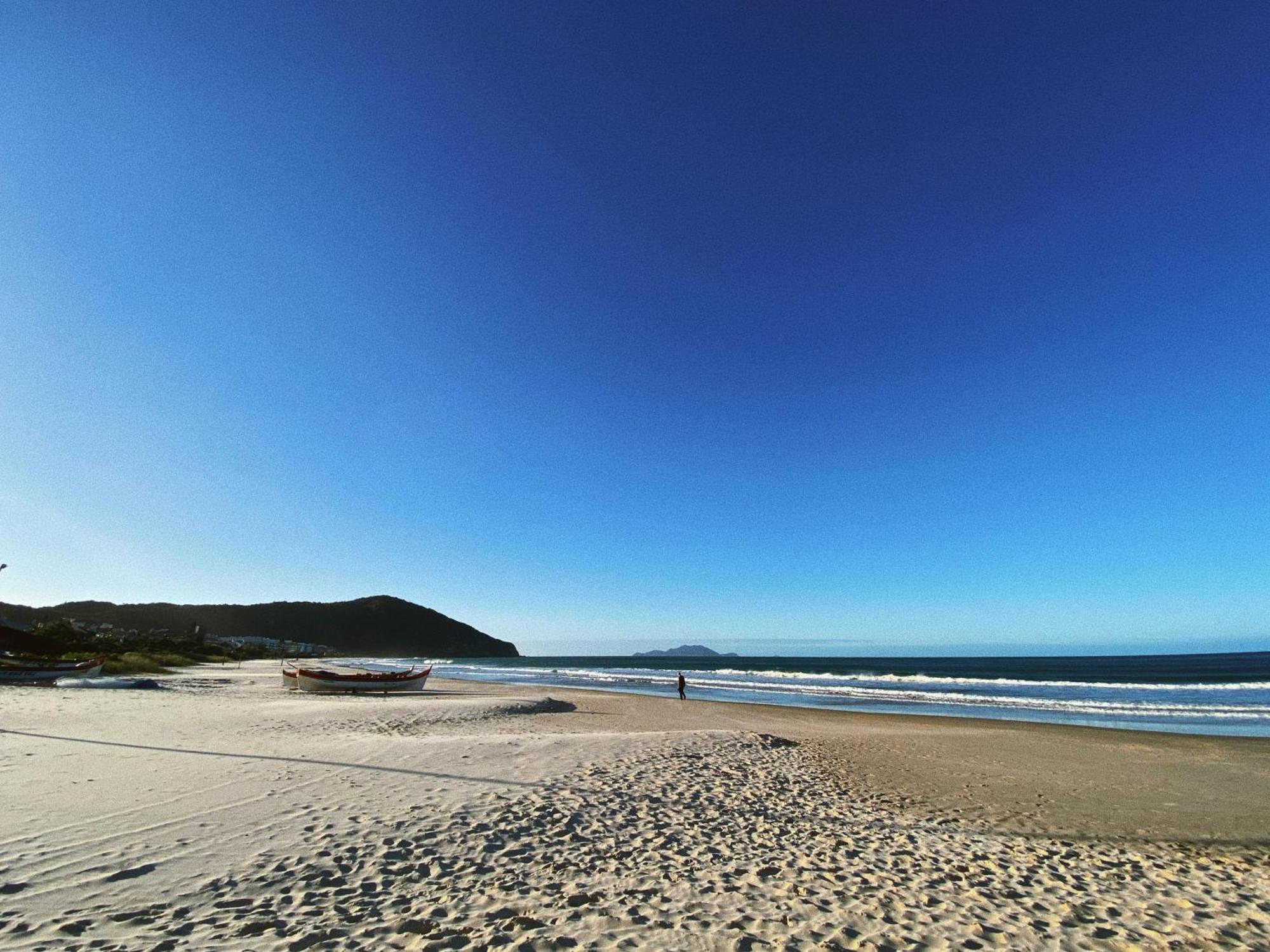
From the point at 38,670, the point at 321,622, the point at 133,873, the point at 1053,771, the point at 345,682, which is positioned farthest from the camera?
the point at 321,622

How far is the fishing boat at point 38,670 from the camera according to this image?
2869 centimetres

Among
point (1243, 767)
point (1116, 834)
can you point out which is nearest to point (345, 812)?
point (1116, 834)

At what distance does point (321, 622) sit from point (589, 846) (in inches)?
7590

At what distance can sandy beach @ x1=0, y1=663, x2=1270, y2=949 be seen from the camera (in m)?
5.49

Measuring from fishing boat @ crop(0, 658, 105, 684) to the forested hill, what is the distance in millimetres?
128959

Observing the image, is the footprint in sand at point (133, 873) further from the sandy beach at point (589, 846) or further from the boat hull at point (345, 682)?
the boat hull at point (345, 682)

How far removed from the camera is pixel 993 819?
10609mm

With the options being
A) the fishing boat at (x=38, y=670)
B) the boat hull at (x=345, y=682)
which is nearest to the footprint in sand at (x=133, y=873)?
the boat hull at (x=345, y=682)

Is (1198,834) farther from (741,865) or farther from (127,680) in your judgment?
(127,680)

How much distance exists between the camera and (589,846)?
7.58 m

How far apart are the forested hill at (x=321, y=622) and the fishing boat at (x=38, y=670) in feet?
423

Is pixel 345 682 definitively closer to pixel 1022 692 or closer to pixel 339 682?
pixel 339 682

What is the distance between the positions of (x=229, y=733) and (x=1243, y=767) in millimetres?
25674

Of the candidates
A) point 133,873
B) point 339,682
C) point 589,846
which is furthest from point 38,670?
point 589,846
